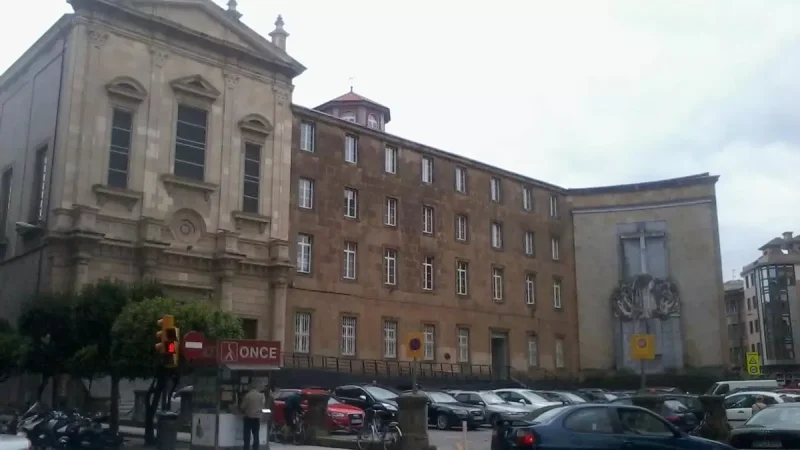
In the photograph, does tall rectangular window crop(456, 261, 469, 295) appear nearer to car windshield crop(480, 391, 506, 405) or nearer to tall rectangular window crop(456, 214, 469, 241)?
tall rectangular window crop(456, 214, 469, 241)

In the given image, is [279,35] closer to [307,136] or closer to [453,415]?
[307,136]

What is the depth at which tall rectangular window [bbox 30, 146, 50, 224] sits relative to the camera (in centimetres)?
3169

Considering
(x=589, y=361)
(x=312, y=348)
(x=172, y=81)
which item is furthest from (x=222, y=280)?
(x=589, y=361)

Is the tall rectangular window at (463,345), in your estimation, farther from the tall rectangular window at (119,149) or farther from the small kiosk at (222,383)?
the small kiosk at (222,383)

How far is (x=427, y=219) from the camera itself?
144ft

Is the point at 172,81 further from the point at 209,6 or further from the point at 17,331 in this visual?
the point at 17,331

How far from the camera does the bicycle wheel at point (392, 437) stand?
18.6 m

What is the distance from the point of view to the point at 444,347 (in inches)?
1677

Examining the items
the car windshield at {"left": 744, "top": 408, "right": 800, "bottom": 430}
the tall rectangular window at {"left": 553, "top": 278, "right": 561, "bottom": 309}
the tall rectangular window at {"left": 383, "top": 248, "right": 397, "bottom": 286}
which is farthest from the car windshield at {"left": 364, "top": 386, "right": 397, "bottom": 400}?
the tall rectangular window at {"left": 553, "top": 278, "right": 561, "bottom": 309}

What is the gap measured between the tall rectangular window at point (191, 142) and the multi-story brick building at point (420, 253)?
483cm

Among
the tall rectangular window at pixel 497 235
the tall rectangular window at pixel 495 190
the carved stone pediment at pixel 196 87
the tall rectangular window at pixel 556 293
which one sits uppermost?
the carved stone pediment at pixel 196 87

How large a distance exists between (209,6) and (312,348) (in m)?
15.9

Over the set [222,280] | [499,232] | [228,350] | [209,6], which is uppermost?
[209,6]

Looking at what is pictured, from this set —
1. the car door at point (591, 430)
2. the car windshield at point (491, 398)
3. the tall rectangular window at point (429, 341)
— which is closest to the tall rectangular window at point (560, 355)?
the tall rectangular window at point (429, 341)
